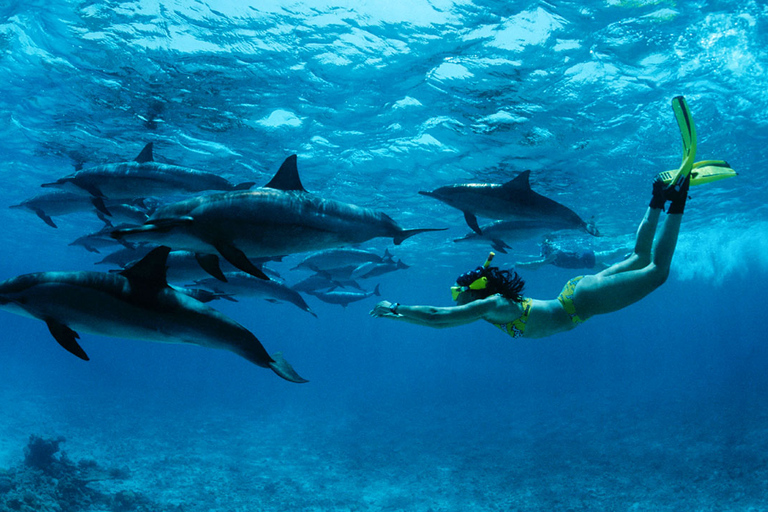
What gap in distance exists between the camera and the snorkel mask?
5473 millimetres

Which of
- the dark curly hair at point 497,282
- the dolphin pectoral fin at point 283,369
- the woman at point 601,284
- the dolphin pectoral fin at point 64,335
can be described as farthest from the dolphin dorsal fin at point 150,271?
the dark curly hair at point 497,282

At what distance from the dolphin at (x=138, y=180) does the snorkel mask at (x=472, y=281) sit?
Result: 3.56 meters

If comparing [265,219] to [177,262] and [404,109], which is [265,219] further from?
[404,109]

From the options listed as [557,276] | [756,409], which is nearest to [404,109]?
[756,409]

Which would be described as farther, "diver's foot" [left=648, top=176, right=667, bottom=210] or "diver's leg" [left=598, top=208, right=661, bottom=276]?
"diver's leg" [left=598, top=208, right=661, bottom=276]

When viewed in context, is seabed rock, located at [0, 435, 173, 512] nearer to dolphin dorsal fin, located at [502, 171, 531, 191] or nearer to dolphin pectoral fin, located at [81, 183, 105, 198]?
dolphin pectoral fin, located at [81, 183, 105, 198]

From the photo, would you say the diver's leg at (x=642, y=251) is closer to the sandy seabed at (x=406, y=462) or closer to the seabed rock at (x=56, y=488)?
the sandy seabed at (x=406, y=462)

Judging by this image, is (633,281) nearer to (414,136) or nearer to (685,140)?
(685,140)

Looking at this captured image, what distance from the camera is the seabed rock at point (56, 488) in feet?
41.0

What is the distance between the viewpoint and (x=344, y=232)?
3.99m

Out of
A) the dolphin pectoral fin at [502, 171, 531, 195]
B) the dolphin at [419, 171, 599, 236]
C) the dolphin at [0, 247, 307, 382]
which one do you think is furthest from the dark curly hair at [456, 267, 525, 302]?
the dolphin at [0, 247, 307, 382]

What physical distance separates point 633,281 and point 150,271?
573 centimetres

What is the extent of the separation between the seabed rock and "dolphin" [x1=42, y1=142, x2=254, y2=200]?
36.8 ft

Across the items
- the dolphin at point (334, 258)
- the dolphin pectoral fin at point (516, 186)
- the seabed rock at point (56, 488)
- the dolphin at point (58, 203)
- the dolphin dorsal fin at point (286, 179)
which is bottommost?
the seabed rock at point (56, 488)
